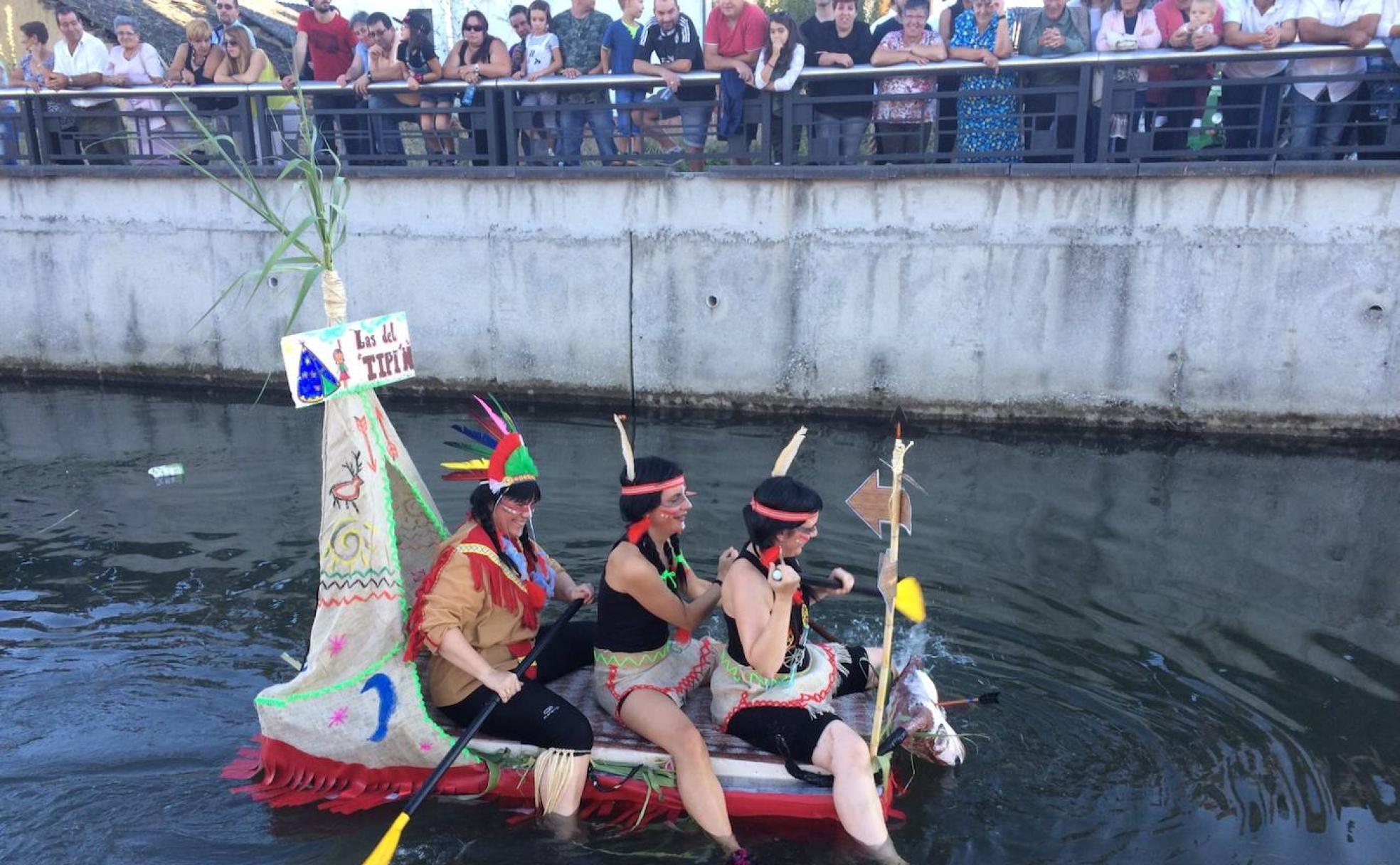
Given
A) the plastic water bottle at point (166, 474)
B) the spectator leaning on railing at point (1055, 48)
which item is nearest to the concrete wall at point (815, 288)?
the spectator leaning on railing at point (1055, 48)

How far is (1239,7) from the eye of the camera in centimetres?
1073

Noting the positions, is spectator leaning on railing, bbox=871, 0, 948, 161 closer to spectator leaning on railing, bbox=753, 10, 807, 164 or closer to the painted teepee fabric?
spectator leaning on railing, bbox=753, 10, 807, 164

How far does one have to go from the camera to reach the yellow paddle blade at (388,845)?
496 cm

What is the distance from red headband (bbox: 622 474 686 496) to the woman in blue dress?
6.94 metres

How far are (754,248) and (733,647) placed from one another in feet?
23.1

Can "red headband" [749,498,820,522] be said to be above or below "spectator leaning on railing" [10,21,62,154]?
below

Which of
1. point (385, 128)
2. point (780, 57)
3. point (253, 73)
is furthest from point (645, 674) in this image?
point (253, 73)

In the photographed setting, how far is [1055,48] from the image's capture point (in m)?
10.9

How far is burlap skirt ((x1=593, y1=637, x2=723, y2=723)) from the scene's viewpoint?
18.7 feet

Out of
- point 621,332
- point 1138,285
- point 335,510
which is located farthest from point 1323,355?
point 335,510

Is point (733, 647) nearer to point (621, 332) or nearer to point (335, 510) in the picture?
point (335, 510)

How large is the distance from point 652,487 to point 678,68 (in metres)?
7.43

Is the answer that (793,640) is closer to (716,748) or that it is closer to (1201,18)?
(716,748)

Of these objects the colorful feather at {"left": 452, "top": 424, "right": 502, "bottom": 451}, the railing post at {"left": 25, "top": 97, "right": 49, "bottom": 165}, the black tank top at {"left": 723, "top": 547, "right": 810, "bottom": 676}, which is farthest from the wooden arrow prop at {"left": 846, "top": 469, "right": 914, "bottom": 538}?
the railing post at {"left": 25, "top": 97, "right": 49, "bottom": 165}
